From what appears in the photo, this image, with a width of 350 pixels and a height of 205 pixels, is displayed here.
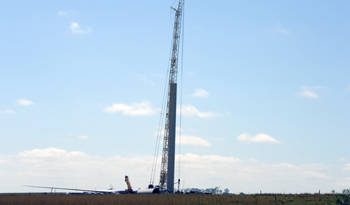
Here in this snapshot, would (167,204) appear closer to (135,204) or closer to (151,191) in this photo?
(135,204)

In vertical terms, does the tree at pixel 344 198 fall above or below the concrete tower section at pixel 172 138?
below

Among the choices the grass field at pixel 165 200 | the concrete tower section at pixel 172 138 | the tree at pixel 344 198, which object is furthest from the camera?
the concrete tower section at pixel 172 138

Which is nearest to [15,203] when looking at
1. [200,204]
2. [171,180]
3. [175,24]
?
[200,204]

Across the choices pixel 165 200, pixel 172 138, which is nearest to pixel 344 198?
pixel 165 200

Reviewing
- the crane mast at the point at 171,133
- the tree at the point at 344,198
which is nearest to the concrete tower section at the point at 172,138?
the crane mast at the point at 171,133

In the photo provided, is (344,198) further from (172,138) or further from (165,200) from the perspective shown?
(172,138)

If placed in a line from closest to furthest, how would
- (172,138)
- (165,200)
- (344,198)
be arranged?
(344,198), (165,200), (172,138)

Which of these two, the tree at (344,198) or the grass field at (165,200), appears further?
the grass field at (165,200)

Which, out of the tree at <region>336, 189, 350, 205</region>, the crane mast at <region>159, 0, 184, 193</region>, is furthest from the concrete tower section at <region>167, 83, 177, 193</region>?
the tree at <region>336, 189, 350, 205</region>

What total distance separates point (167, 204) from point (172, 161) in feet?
208

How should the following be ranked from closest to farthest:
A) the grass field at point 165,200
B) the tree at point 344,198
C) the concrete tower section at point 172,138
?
the tree at point 344,198 < the grass field at point 165,200 < the concrete tower section at point 172,138

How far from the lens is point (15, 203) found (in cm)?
5047

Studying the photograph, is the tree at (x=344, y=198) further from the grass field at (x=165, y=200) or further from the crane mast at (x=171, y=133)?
the crane mast at (x=171, y=133)

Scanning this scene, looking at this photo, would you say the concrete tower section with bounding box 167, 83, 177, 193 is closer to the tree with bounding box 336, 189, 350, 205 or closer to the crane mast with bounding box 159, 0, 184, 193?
the crane mast with bounding box 159, 0, 184, 193
